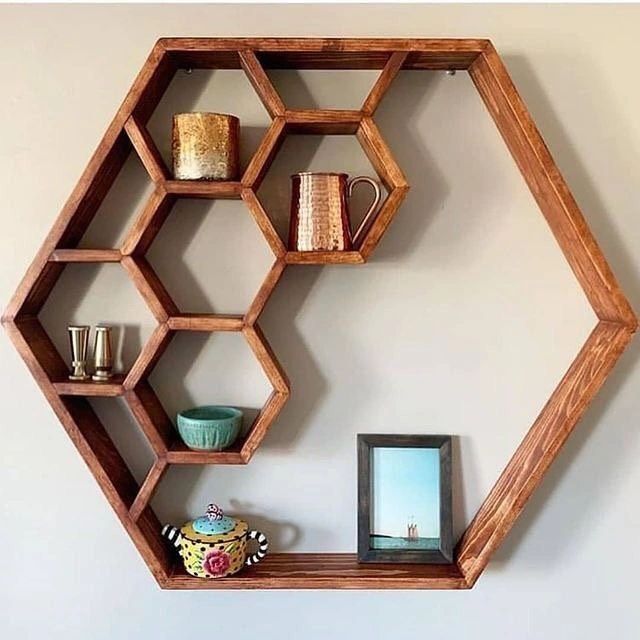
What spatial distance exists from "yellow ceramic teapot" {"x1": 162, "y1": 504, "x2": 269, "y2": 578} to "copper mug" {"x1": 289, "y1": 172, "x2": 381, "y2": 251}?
549 millimetres

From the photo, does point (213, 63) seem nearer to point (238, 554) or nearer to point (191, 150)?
point (191, 150)

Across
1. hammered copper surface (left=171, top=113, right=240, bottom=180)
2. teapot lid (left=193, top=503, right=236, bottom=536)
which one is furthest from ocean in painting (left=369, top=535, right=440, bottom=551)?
hammered copper surface (left=171, top=113, right=240, bottom=180)

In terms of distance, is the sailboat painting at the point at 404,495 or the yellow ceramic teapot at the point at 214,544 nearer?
the yellow ceramic teapot at the point at 214,544

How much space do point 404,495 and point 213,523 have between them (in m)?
0.38

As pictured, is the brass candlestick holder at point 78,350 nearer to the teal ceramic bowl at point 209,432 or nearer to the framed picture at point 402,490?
the teal ceramic bowl at point 209,432

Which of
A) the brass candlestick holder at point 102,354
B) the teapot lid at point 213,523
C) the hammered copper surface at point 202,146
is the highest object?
the hammered copper surface at point 202,146

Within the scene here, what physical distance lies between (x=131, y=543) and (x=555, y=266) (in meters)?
1.03

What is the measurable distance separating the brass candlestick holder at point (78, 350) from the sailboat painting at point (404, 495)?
0.59 meters

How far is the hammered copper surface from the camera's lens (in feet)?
4.14

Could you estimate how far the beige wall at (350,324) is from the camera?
Answer: 1378mm

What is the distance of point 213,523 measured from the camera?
4.41 ft

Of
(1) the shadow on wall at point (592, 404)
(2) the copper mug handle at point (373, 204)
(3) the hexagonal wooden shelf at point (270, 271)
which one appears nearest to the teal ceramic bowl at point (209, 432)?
(3) the hexagonal wooden shelf at point (270, 271)

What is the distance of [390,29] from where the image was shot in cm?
137

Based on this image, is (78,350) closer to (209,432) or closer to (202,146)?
(209,432)
